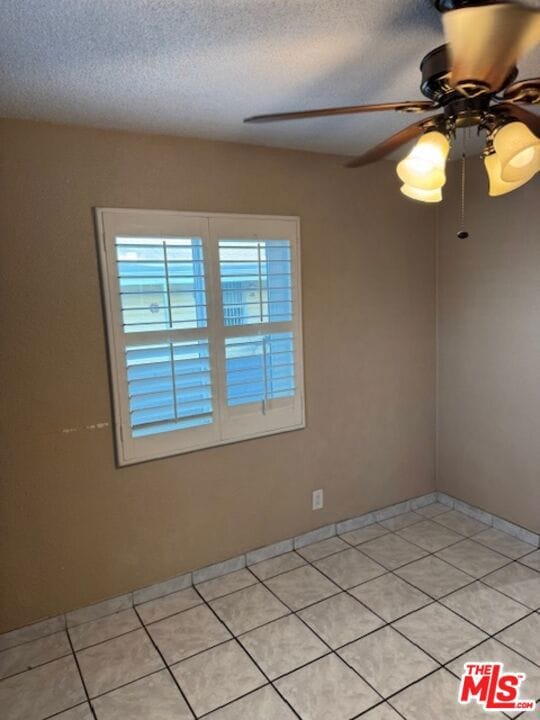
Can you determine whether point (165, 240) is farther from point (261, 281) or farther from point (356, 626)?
point (356, 626)

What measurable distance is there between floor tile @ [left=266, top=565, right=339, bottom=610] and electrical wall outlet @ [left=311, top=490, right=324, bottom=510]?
1.20 ft

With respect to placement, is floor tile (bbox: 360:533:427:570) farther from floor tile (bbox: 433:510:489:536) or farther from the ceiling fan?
the ceiling fan

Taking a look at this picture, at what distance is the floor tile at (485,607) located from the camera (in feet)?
7.27

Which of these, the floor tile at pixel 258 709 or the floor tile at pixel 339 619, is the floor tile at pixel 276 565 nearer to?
the floor tile at pixel 339 619

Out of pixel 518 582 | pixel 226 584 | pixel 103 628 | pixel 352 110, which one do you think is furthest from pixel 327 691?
pixel 352 110

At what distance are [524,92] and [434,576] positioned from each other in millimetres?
2271

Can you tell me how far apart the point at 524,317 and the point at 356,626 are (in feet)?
6.19

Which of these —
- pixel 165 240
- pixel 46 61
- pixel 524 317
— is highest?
pixel 46 61

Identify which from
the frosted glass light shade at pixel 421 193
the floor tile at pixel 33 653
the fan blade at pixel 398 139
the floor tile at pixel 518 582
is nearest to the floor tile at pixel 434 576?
the floor tile at pixel 518 582

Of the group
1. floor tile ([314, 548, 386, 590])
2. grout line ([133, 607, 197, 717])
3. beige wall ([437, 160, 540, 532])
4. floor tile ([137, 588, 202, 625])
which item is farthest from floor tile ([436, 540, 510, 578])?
grout line ([133, 607, 197, 717])

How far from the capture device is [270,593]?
8.18 feet

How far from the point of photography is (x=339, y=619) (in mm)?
2271

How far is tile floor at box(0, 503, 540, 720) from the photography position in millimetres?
1828

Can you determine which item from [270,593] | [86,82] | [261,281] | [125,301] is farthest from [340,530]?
[86,82]
